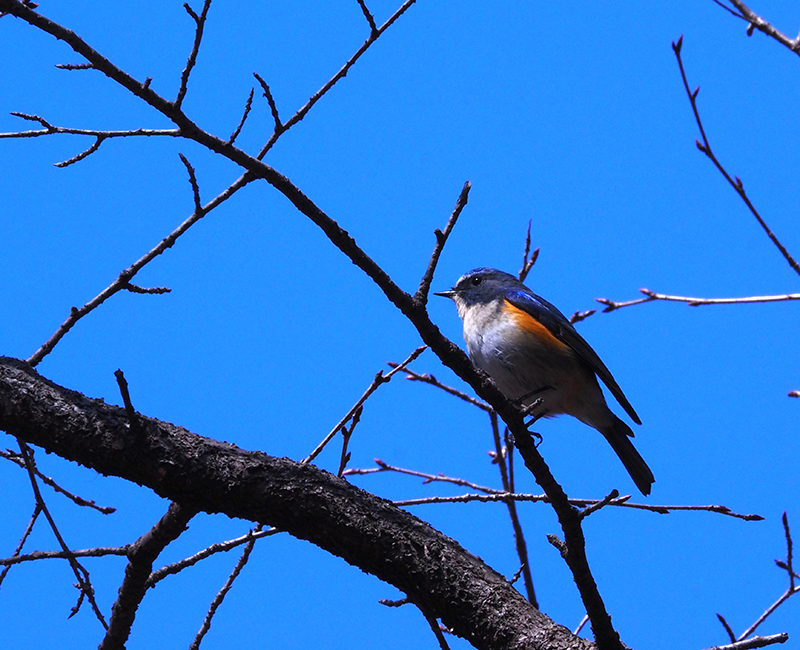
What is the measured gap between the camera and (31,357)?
9.19ft

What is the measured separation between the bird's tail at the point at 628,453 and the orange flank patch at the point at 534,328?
65 cm

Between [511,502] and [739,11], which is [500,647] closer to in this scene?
[511,502]

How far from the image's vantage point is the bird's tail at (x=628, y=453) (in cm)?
448

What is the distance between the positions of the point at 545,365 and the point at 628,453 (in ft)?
2.75

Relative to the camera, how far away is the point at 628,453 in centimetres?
461

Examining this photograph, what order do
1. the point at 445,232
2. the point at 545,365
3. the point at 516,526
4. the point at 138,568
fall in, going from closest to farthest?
the point at 445,232
the point at 138,568
the point at 516,526
the point at 545,365

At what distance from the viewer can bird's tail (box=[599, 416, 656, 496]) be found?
4.48 meters

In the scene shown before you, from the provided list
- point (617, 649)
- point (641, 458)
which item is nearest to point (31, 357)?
point (617, 649)

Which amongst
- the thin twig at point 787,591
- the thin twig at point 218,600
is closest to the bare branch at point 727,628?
the thin twig at point 787,591

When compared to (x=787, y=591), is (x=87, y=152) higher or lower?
higher

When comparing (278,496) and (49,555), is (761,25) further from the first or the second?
(49,555)

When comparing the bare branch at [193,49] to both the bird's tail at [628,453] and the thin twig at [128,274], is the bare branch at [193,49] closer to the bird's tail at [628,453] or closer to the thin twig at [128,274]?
the thin twig at [128,274]

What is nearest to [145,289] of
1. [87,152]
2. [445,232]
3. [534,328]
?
[87,152]

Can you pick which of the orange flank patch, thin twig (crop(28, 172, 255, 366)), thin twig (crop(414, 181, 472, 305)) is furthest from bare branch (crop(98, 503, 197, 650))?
the orange flank patch
